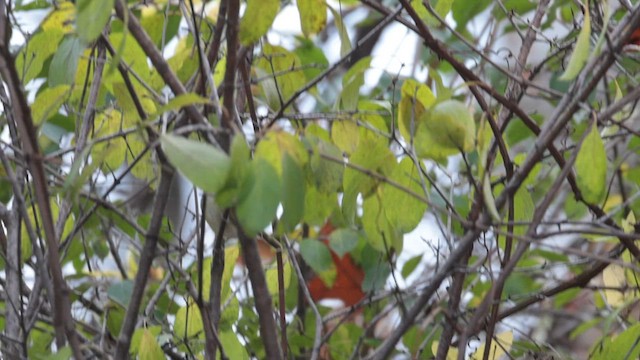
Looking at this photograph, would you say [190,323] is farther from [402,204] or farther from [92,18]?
[92,18]

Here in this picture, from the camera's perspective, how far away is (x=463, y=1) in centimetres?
173

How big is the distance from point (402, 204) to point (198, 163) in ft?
1.24

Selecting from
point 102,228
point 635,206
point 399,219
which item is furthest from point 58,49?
point 635,206

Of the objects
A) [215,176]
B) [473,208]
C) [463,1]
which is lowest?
[215,176]

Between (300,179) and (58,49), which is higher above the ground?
(58,49)

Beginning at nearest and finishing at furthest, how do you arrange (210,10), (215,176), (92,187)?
(215,176) < (92,187) < (210,10)

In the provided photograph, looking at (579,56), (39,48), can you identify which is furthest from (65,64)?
(579,56)

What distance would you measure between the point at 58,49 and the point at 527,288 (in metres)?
1.21

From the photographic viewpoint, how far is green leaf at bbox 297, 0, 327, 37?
1116 mm

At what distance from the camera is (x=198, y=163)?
75 cm

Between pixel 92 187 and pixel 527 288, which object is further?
pixel 527 288

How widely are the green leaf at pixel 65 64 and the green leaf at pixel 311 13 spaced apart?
25 cm

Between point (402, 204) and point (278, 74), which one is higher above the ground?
point (278, 74)

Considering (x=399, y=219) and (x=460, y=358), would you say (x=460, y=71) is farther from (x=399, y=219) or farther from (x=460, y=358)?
(x=460, y=358)
